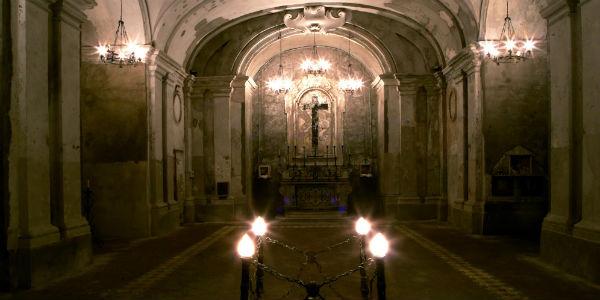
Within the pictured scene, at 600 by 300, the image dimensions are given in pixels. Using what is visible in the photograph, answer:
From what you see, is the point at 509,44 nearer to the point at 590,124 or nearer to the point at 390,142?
the point at 590,124

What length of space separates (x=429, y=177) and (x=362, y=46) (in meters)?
4.77

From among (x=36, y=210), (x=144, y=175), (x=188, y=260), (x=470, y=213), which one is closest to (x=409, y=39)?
(x=470, y=213)

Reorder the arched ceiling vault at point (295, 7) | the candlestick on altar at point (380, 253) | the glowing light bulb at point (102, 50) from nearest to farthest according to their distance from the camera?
the candlestick on altar at point (380, 253)
the glowing light bulb at point (102, 50)
the arched ceiling vault at point (295, 7)

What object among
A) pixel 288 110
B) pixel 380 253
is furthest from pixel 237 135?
pixel 380 253

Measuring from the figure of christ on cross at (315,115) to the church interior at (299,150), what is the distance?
9 centimetres

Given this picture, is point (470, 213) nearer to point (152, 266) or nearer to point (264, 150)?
point (152, 266)

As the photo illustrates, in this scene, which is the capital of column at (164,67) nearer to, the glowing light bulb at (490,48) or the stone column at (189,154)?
the stone column at (189,154)

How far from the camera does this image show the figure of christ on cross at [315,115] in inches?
798

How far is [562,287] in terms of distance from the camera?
7.01m

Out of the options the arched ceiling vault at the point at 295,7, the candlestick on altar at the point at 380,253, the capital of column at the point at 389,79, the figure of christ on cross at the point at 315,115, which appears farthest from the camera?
the figure of christ on cross at the point at 315,115

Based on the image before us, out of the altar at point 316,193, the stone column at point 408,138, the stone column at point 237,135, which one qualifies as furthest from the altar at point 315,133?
the stone column at point 408,138

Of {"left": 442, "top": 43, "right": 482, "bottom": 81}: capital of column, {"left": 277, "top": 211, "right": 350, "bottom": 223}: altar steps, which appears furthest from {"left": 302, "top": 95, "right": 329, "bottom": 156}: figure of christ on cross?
{"left": 442, "top": 43, "right": 482, "bottom": 81}: capital of column

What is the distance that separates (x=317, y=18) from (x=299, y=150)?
21.4 feet

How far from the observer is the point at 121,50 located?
11.6m
